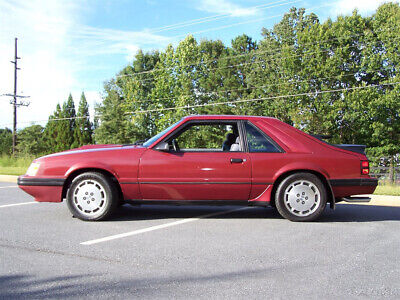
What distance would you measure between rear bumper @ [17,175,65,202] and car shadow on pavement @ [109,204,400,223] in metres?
0.89

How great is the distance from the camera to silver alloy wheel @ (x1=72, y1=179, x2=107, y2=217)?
5.21 m

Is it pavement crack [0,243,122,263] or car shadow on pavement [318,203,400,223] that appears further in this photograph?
car shadow on pavement [318,203,400,223]

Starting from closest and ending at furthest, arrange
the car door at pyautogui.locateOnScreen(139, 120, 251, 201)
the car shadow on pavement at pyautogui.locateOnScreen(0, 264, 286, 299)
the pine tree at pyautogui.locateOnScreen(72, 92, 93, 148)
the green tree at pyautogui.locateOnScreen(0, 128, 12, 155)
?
the car shadow on pavement at pyautogui.locateOnScreen(0, 264, 286, 299), the car door at pyautogui.locateOnScreen(139, 120, 251, 201), the green tree at pyautogui.locateOnScreen(0, 128, 12, 155), the pine tree at pyautogui.locateOnScreen(72, 92, 93, 148)

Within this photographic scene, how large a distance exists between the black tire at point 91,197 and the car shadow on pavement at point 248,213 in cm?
29

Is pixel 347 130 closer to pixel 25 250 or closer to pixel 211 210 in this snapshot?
pixel 211 210

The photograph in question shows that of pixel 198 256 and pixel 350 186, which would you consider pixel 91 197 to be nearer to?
pixel 198 256

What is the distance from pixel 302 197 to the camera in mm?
5242

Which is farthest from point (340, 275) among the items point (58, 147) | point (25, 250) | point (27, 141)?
point (58, 147)

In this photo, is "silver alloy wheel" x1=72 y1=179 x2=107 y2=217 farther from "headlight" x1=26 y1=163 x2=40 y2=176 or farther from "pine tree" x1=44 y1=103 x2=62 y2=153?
"pine tree" x1=44 y1=103 x2=62 y2=153

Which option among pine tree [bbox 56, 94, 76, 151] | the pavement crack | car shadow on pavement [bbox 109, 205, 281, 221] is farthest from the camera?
pine tree [bbox 56, 94, 76, 151]

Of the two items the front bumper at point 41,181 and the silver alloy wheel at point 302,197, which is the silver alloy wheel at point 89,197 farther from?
the silver alloy wheel at point 302,197

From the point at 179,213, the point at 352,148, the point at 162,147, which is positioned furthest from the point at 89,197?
the point at 352,148

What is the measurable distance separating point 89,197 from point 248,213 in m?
2.63

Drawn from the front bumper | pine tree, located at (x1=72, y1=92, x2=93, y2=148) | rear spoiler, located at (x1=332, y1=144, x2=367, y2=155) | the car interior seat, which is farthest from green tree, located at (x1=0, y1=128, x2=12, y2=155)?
rear spoiler, located at (x1=332, y1=144, x2=367, y2=155)
